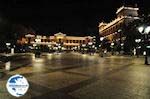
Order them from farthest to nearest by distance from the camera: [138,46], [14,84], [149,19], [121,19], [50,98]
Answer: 1. [121,19]
2. [149,19]
3. [138,46]
4. [50,98]
5. [14,84]

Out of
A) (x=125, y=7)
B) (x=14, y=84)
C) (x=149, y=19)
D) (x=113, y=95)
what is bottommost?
(x=113, y=95)

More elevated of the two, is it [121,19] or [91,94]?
[121,19]

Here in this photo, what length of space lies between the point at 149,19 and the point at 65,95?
246ft

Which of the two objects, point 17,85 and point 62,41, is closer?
point 17,85

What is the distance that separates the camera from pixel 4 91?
29.9ft

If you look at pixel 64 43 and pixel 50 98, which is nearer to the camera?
pixel 50 98

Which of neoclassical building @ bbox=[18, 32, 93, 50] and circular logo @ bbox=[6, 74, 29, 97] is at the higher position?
neoclassical building @ bbox=[18, 32, 93, 50]

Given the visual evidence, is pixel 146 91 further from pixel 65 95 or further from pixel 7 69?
pixel 7 69

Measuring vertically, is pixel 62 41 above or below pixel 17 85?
above

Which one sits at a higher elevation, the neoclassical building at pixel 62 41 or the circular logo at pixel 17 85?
the neoclassical building at pixel 62 41

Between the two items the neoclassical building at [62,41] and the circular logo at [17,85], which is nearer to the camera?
the circular logo at [17,85]

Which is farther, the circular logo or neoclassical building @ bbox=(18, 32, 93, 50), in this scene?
neoclassical building @ bbox=(18, 32, 93, 50)

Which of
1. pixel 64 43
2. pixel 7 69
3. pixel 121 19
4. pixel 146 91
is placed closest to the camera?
pixel 146 91

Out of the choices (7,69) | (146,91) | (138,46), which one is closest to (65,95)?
(146,91)
